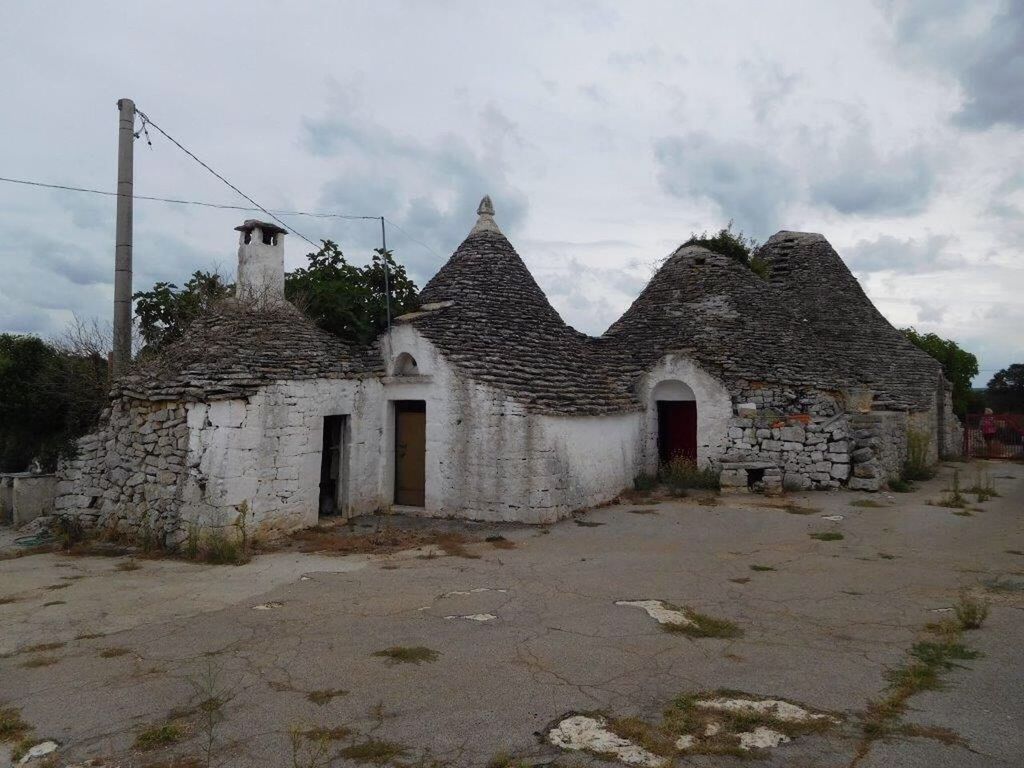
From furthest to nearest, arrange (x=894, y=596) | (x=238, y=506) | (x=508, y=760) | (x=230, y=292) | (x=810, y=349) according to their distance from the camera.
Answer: (x=810, y=349), (x=230, y=292), (x=238, y=506), (x=894, y=596), (x=508, y=760)

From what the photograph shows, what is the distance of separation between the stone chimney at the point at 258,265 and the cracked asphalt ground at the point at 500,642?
483 centimetres

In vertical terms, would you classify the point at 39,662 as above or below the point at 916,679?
below

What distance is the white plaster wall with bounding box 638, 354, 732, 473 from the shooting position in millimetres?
13117

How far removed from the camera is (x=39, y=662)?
492cm

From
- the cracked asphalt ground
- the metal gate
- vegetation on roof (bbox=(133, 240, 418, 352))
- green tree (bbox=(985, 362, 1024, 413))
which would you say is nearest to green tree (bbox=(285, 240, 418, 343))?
vegetation on roof (bbox=(133, 240, 418, 352))

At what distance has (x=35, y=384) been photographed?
439 inches

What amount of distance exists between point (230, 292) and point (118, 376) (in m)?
2.51

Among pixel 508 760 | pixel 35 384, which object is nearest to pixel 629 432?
pixel 508 760

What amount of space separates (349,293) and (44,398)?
5.26 meters

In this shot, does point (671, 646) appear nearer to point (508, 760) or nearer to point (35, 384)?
point (508, 760)

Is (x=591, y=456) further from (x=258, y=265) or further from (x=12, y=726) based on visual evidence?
(x=12, y=726)

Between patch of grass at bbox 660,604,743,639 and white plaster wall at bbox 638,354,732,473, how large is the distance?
787 cm

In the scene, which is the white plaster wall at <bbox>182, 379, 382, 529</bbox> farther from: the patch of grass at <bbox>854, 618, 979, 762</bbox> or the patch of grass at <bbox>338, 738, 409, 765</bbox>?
the patch of grass at <bbox>854, 618, 979, 762</bbox>

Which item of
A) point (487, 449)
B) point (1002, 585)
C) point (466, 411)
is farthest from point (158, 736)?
point (1002, 585)
